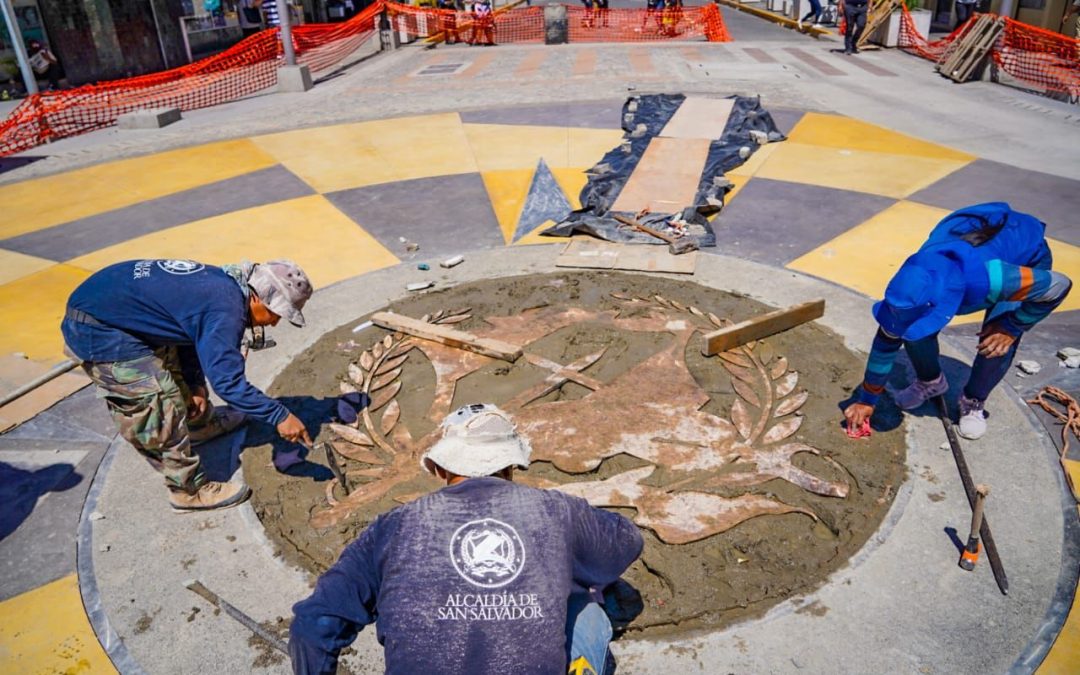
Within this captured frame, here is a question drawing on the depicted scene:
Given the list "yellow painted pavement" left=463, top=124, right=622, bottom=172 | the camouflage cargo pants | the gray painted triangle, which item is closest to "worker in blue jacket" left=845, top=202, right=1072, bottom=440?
the camouflage cargo pants

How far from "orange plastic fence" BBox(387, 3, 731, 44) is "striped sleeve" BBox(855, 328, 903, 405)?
62.6 feet

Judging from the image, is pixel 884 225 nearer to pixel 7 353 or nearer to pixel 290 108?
pixel 7 353

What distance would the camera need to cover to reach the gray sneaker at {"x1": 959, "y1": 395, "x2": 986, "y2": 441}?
168 inches

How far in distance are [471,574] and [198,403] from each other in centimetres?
298

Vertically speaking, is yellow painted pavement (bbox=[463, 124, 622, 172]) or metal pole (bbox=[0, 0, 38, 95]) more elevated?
metal pole (bbox=[0, 0, 38, 95])

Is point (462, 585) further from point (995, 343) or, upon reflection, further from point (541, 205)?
point (541, 205)

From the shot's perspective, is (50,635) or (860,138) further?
(860,138)

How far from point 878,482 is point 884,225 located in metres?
4.14

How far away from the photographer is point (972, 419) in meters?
4.29

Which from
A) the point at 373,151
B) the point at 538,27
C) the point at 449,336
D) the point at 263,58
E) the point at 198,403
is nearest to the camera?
the point at 198,403

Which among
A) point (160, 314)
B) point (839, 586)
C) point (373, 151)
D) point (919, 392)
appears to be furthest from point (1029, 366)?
point (373, 151)

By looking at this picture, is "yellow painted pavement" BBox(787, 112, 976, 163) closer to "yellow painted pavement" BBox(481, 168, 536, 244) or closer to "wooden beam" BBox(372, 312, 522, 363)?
"yellow painted pavement" BBox(481, 168, 536, 244)

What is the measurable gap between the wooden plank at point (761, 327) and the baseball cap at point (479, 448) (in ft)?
9.93

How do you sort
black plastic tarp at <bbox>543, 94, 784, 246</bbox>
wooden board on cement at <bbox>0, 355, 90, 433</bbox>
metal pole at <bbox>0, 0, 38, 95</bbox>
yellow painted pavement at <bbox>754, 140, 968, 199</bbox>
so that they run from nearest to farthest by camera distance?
wooden board on cement at <bbox>0, 355, 90, 433</bbox>, black plastic tarp at <bbox>543, 94, 784, 246</bbox>, yellow painted pavement at <bbox>754, 140, 968, 199</bbox>, metal pole at <bbox>0, 0, 38, 95</bbox>
